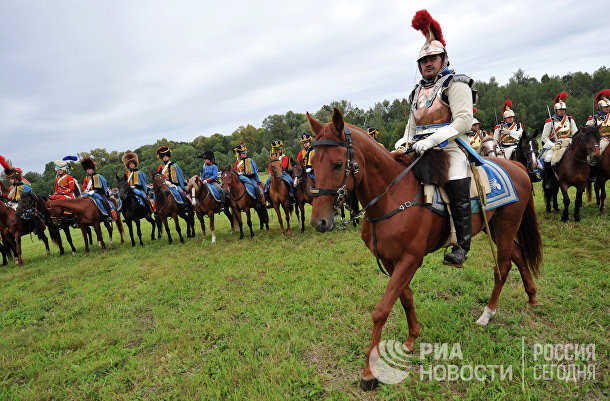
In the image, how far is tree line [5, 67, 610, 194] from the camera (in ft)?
187

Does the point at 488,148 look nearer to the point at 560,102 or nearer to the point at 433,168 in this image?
the point at 560,102

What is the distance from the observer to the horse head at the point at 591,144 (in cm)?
700

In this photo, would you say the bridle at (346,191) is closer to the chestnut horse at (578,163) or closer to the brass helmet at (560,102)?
the chestnut horse at (578,163)

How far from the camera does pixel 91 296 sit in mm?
6340

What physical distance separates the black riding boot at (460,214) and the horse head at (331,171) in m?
1.17

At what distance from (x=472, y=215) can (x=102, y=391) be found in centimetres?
497

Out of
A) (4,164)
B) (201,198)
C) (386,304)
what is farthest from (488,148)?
(4,164)

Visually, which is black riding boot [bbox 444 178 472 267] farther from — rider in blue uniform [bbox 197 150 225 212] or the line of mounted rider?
rider in blue uniform [bbox 197 150 225 212]

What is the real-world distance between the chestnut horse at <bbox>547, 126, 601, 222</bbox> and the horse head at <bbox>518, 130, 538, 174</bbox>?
88 cm

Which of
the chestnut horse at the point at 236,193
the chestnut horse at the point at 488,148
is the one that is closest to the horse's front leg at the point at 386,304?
the chestnut horse at the point at 236,193

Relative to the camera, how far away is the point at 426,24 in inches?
124

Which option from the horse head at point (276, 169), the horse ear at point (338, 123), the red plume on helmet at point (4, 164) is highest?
the red plume on helmet at point (4, 164)

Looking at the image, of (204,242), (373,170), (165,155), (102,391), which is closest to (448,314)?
(373,170)

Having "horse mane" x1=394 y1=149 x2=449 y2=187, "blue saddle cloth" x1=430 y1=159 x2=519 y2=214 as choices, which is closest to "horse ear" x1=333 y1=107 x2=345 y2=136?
"horse mane" x1=394 y1=149 x2=449 y2=187
